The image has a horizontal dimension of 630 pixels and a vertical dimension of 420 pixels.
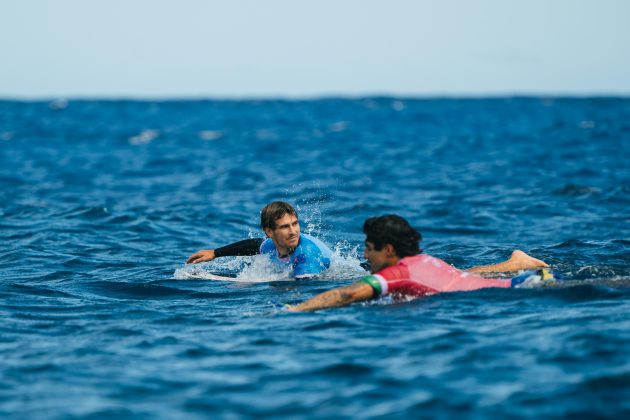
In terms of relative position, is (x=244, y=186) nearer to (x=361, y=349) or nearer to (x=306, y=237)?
(x=306, y=237)

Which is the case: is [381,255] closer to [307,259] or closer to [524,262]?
[307,259]

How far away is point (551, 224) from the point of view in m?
19.8

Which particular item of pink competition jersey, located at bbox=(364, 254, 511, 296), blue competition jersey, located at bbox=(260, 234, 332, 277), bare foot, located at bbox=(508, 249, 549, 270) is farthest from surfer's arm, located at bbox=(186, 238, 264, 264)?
bare foot, located at bbox=(508, 249, 549, 270)

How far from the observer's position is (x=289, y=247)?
13477 mm

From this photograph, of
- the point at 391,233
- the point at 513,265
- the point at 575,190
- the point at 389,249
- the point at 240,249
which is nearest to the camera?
the point at 391,233

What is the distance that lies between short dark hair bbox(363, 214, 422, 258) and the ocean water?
0.70 meters

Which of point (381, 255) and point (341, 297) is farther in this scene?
point (381, 255)

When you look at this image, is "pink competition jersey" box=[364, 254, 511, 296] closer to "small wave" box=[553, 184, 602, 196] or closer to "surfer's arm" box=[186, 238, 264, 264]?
"surfer's arm" box=[186, 238, 264, 264]

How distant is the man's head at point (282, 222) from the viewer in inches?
516


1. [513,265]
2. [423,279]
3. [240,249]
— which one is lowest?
[240,249]

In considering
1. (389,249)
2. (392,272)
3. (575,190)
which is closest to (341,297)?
(392,272)

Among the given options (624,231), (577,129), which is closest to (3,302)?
(624,231)

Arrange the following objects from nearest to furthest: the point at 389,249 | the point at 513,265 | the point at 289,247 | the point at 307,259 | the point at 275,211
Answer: the point at 389,249 → the point at 513,265 → the point at 275,211 → the point at 307,259 → the point at 289,247

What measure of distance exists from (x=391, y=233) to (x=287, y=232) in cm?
281
